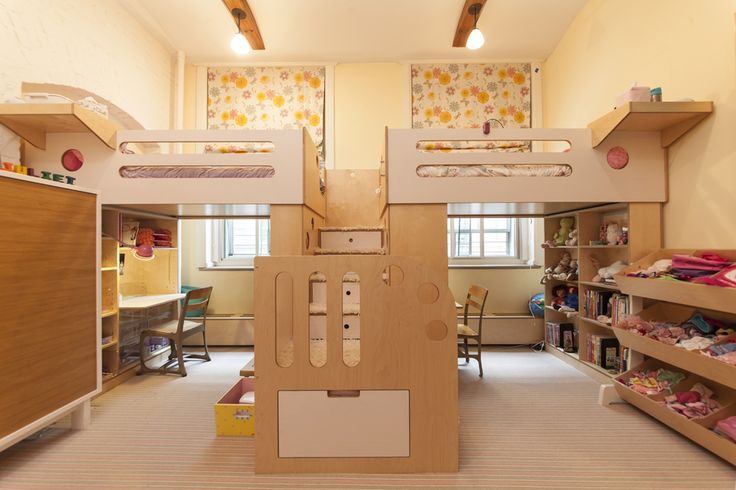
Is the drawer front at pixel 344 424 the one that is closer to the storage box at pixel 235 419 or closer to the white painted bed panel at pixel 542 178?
the storage box at pixel 235 419

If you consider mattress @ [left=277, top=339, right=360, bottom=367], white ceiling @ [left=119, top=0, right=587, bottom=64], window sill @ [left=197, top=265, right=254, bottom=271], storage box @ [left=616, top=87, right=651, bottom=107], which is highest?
white ceiling @ [left=119, top=0, right=587, bottom=64]

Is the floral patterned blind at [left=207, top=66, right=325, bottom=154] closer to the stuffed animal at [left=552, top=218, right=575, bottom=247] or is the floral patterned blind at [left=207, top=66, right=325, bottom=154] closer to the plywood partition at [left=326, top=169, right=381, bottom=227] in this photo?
the plywood partition at [left=326, top=169, right=381, bottom=227]

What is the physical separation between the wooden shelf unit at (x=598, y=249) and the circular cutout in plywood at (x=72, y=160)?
3.67 meters

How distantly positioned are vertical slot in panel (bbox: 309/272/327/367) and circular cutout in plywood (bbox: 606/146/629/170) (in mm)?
2039

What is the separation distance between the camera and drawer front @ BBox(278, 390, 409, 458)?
1.71 m

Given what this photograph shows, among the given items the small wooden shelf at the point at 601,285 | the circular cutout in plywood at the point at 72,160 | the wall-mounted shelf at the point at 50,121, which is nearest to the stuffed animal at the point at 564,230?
the small wooden shelf at the point at 601,285

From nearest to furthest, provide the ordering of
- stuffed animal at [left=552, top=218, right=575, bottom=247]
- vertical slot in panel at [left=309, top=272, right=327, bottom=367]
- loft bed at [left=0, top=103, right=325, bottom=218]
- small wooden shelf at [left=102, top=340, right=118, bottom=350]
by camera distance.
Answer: vertical slot in panel at [left=309, top=272, right=327, bottom=367], loft bed at [left=0, top=103, right=325, bottom=218], small wooden shelf at [left=102, top=340, right=118, bottom=350], stuffed animal at [left=552, top=218, right=575, bottom=247]

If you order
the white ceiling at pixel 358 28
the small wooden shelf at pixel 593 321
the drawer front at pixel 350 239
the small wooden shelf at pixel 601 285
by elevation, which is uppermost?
the white ceiling at pixel 358 28

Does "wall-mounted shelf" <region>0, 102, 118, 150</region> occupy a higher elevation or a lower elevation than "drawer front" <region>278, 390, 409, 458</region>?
higher

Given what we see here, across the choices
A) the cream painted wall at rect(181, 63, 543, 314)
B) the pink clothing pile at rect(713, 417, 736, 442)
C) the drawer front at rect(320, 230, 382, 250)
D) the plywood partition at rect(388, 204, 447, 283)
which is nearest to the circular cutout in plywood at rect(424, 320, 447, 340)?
the plywood partition at rect(388, 204, 447, 283)

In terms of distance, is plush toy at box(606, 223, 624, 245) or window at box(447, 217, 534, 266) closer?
plush toy at box(606, 223, 624, 245)

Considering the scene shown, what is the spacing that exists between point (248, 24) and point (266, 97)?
2.80ft

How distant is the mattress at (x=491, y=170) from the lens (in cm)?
253

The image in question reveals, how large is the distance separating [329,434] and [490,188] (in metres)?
1.76
